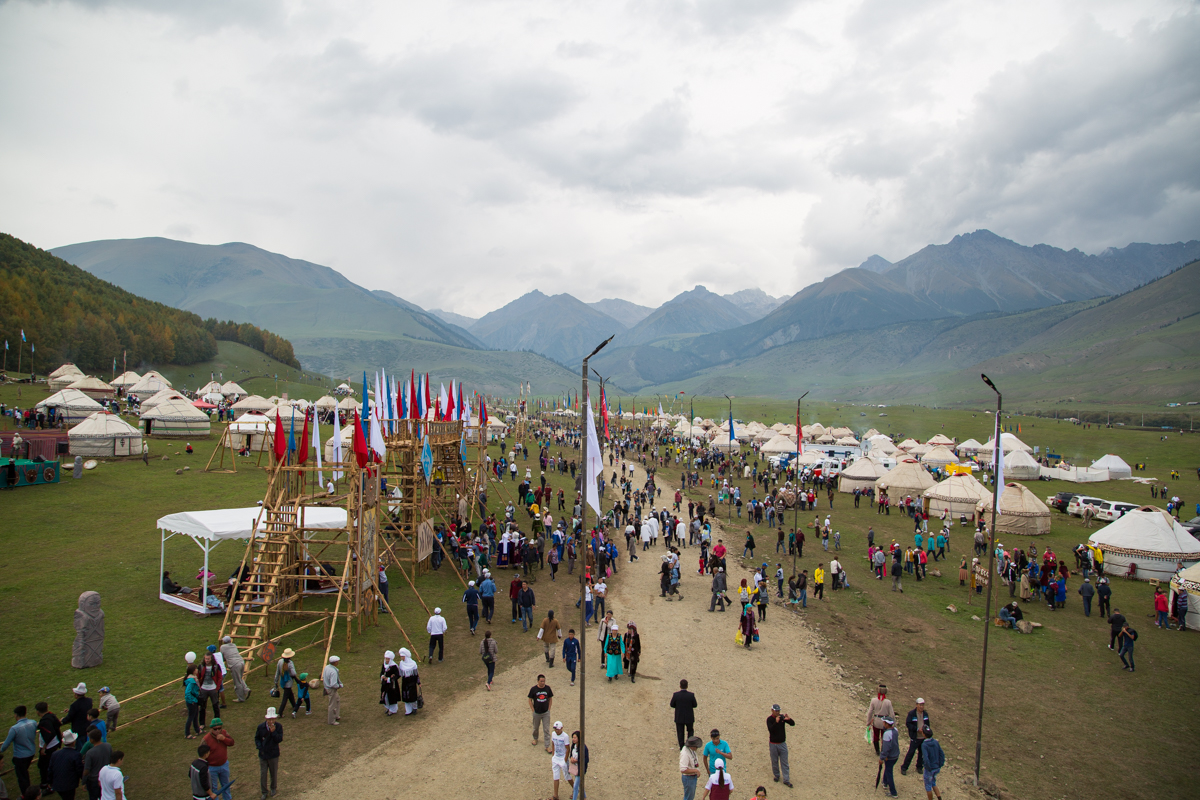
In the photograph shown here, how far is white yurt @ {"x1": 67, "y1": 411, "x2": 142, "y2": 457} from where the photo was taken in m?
32.0

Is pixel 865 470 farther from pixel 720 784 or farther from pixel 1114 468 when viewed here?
pixel 720 784

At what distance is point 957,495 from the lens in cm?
3444

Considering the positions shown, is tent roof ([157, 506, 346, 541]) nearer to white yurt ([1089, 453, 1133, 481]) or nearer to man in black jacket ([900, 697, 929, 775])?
man in black jacket ([900, 697, 929, 775])

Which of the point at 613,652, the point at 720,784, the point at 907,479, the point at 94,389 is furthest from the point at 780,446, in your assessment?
the point at 94,389

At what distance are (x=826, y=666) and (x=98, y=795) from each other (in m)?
15.1

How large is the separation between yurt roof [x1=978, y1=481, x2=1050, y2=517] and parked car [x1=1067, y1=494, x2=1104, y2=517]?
7201 mm

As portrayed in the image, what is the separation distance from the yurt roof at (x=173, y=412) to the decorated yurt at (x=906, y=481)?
153ft

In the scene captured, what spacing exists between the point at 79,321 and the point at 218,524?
Answer: 79.8m

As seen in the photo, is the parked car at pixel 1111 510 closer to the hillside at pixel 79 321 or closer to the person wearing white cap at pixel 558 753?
the person wearing white cap at pixel 558 753

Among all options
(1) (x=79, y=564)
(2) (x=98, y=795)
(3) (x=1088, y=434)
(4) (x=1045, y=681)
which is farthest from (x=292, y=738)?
(3) (x=1088, y=434)

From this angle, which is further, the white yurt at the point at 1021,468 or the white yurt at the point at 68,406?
the white yurt at the point at 1021,468

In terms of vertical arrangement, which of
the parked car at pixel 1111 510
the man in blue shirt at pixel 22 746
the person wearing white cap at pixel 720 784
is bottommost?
the parked car at pixel 1111 510

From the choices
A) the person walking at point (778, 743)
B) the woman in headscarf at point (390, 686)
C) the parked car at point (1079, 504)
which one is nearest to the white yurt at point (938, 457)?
the parked car at point (1079, 504)

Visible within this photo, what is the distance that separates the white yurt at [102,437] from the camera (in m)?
32.0
